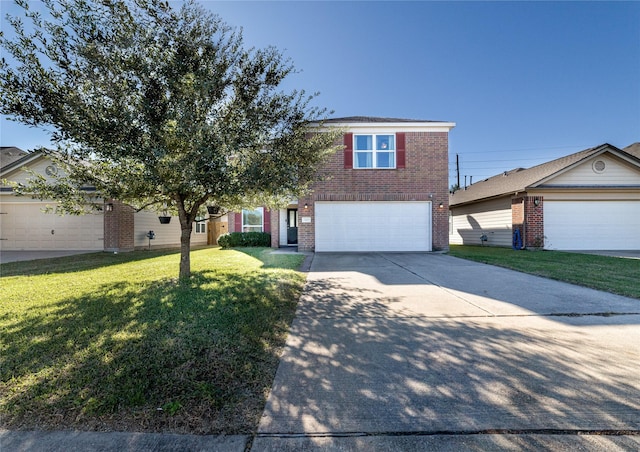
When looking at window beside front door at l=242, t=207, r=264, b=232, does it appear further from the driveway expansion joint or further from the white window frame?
the driveway expansion joint

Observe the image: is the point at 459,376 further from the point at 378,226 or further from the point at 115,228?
the point at 115,228

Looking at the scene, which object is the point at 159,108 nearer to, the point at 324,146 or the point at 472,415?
the point at 324,146

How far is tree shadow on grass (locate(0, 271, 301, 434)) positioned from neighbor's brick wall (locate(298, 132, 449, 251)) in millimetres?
8174

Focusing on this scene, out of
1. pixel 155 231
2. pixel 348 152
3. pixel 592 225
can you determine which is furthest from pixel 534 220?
pixel 155 231

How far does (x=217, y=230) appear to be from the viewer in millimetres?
20375

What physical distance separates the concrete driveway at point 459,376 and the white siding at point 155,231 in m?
12.4

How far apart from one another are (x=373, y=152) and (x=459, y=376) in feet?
35.1

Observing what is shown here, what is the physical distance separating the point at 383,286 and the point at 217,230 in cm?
1701

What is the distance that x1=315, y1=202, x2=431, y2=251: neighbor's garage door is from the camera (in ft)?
39.6

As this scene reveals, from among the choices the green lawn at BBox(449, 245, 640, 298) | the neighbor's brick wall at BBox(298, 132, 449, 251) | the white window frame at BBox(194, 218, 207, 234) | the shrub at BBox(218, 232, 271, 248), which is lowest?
the green lawn at BBox(449, 245, 640, 298)

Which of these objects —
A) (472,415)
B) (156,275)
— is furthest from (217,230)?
(472,415)

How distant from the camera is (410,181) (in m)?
12.0

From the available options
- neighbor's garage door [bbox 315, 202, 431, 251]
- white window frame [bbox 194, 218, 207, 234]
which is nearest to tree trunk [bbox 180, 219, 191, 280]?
neighbor's garage door [bbox 315, 202, 431, 251]

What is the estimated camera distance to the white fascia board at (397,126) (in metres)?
11.8
